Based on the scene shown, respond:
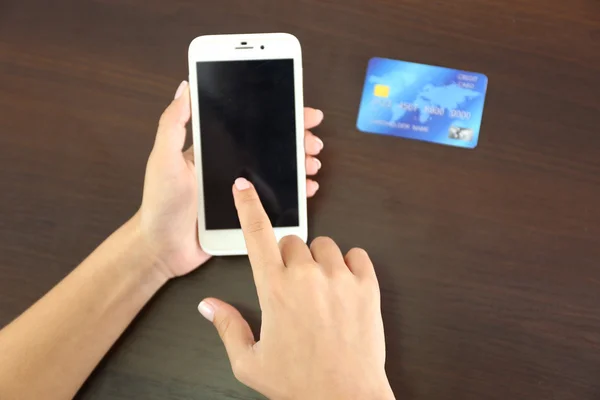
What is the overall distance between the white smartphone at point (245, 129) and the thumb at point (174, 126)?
4cm

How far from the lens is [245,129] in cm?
64

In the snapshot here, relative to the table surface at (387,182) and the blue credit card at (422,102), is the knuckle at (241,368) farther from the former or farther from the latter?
the blue credit card at (422,102)

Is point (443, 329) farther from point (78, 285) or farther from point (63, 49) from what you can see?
point (63, 49)

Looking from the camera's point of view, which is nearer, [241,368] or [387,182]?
[241,368]

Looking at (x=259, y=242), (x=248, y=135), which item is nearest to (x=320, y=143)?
(x=248, y=135)

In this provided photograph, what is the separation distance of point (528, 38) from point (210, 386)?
1.95 ft

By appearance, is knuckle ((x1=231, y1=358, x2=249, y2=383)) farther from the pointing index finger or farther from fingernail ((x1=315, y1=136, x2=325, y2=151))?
fingernail ((x1=315, y1=136, x2=325, y2=151))

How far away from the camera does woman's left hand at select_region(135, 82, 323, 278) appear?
584mm

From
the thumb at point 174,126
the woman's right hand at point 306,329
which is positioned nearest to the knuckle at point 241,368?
the woman's right hand at point 306,329

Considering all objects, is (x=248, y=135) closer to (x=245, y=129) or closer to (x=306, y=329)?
(x=245, y=129)

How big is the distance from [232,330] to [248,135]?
242 mm

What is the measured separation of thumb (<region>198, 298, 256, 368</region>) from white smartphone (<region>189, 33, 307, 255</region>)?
86 mm

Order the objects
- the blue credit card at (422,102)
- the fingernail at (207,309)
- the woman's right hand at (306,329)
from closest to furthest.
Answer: the woman's right hand at (306,329) → the fingernail at (207,309) → the blue credit card at (422,102)

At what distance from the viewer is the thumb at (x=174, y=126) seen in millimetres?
579
